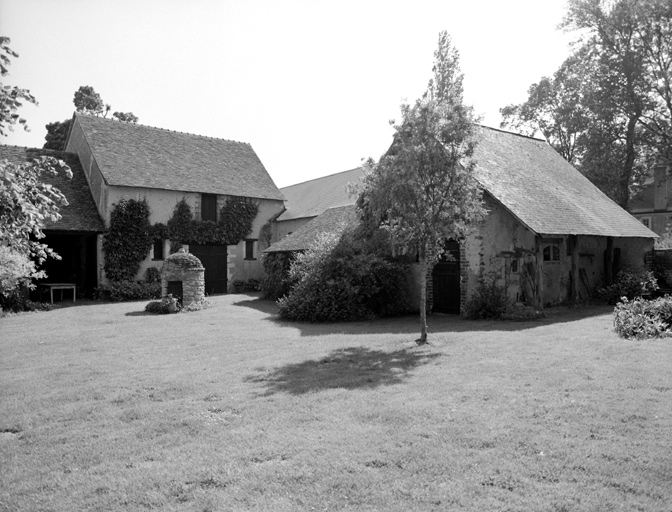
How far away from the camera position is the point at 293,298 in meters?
16.0

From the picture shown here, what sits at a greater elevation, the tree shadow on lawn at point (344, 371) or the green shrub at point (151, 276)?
the green shrub at point (151, 276)

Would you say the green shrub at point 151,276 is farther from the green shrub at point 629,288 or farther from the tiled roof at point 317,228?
the green shrub at point 629,288

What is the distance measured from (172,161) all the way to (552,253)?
18.9 meters

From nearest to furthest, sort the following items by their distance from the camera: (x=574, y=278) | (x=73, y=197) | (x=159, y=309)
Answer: (x=159, y=309) → (x=574, y=278) → (x=73, y=197)

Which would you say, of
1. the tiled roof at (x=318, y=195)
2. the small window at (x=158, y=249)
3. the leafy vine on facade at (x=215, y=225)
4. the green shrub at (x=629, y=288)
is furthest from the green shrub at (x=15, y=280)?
the green shrub at (x=629, y=288)

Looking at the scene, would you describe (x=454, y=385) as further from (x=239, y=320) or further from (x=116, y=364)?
(x=239, y=320)

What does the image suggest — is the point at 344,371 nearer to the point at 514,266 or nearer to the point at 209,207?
the point at 514,266

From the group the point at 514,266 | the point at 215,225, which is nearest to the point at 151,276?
the point at 215,225

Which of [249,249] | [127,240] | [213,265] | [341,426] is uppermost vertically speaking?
[127,240]

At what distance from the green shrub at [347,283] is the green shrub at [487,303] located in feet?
8.20

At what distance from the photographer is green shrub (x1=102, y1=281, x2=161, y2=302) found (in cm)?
2206

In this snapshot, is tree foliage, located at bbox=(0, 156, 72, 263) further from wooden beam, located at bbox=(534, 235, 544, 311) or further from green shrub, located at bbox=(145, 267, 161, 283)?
green shrub, located at bbox=(145, 267, 161, 283)

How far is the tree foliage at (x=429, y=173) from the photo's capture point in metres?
10.9

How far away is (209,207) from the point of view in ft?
85.6
